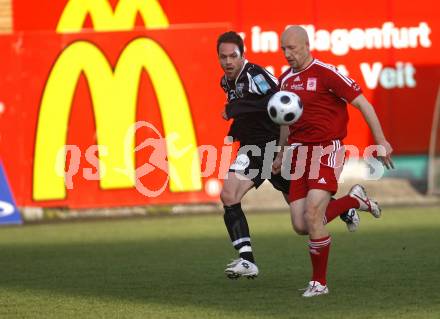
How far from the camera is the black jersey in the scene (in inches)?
353

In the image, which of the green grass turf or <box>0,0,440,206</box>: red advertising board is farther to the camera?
<box>0,0,440,206</box>: red advertising board

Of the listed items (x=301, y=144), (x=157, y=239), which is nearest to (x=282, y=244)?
(x=157, y=239)

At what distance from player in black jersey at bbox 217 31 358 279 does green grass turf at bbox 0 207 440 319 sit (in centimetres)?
52

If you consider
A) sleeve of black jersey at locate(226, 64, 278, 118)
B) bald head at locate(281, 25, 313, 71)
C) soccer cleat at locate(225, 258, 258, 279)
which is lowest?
soccer cleat at locate(225, 258, 258, 279)

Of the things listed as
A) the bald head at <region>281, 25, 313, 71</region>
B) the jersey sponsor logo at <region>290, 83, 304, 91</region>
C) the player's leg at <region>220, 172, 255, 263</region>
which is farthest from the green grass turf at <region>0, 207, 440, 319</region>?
the bald head at <region>281, 25, 313, 71</region>

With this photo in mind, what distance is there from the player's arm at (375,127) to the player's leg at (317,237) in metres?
0.52

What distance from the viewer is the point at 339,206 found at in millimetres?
8656

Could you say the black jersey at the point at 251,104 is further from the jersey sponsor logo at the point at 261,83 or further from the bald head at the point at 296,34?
the bald head at the point at 296,34

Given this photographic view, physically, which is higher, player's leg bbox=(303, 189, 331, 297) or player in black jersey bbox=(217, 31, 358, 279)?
player in black jersey bbox=(217, 31, 358, 279)

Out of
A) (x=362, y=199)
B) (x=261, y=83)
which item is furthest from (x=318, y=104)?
(x=362, y=199)

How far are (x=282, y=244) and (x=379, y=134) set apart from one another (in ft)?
14.3

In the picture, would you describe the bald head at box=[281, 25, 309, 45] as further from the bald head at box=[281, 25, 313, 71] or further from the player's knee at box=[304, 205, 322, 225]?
the player's knee at box=[304, 205, 322, 225]

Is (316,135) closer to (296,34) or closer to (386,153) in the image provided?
(386,153)

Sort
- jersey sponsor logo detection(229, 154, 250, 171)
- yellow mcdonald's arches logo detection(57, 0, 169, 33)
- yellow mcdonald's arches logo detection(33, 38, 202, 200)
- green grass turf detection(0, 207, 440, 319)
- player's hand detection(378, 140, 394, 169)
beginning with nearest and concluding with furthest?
green grass turf detection(0, 207, 440, 319), player's hand detection(378, 140, 394, 169), jersey sponsor logo detection(229, 154, 250, 171), yellow mcdonald's arches logo detection(33, 38, 202, 200), yellow mcdonald's arches logo detection(57, 0, 169, 33)
